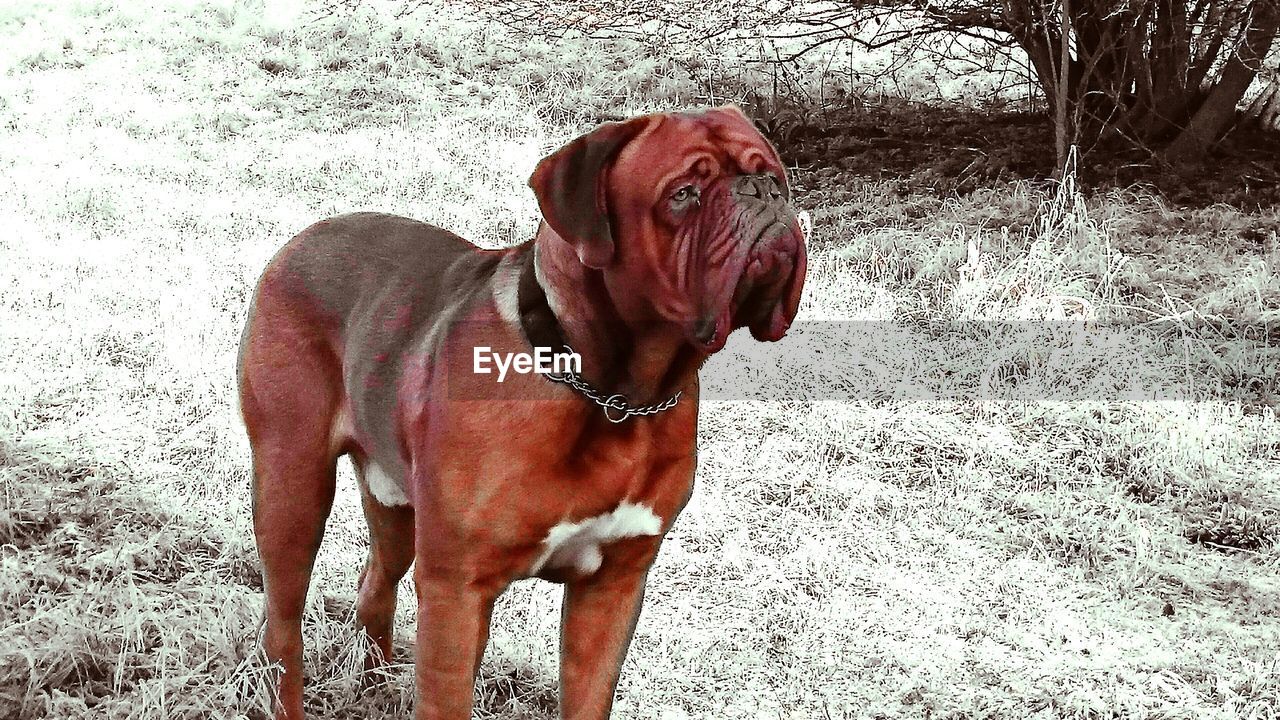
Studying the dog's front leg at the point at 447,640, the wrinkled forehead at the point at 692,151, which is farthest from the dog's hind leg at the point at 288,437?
the wrinkled forehead at the point at 692,151

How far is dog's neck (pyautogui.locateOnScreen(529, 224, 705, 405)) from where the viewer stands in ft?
7.58

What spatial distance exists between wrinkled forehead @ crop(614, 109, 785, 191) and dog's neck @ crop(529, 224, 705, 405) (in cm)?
20

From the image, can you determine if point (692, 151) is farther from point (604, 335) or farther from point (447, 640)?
point (447, 640)

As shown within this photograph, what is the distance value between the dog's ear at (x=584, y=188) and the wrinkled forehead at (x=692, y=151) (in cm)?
3

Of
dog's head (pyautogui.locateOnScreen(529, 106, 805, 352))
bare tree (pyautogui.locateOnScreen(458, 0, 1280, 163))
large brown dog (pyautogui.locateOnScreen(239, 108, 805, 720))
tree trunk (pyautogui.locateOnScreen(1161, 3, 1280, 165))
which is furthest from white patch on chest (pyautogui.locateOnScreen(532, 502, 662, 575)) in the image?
tree trunk (pyautogui.locateOnScreen(1161, 3, 1280, 165))

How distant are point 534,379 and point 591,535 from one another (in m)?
0.31

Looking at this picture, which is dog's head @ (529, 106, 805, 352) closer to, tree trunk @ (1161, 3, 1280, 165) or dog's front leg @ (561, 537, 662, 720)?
dog's front leg @ (561, 537, 662, 720)

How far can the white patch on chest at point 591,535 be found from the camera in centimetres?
238

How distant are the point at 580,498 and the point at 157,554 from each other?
196cm

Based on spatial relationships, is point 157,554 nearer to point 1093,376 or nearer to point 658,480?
point 658,480

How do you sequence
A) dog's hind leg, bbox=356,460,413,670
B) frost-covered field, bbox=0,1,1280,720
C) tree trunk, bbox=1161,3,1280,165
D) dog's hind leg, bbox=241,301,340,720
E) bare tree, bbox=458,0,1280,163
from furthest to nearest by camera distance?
1. tree trunk, bbox=1161,3,1280,165
2. bare tree, bbox=458,0,1280,163
3. frost-covered field, bbox=0,1,1280,720
4. dog's hind leg, bbox=356,460,413,670
5. dog's hind leg, bbox=241,301,340,720

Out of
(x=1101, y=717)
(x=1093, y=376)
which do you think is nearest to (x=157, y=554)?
(x=1101, y=717)

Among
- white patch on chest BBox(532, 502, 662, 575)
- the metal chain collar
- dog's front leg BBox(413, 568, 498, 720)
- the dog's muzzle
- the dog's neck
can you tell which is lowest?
dog's front leg BBox(413, 568, 498, 720)

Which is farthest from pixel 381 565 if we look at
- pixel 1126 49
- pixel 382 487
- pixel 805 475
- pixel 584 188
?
pixel 1126 49
